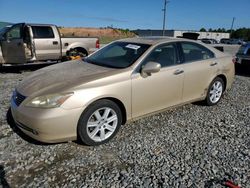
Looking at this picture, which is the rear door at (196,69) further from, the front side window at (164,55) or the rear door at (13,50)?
the rear door at (13,50)

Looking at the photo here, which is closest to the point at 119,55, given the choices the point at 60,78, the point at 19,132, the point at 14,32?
the point at 60,78

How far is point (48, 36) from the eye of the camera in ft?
27.4

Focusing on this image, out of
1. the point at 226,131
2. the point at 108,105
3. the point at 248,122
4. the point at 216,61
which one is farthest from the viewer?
the point at 216,61

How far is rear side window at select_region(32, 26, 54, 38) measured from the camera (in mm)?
8094

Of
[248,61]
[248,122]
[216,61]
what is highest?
[216,61]

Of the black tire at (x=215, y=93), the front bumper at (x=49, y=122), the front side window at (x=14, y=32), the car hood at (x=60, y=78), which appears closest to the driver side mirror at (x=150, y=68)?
the car hood at (x=60, y=78)

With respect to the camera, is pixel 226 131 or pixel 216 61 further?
pixel 216 61

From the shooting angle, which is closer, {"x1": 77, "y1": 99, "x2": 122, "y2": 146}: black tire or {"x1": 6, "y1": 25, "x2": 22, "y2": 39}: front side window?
{"x1": 77, "y1": 99, "x2": 122, "y2": 146}: black tire

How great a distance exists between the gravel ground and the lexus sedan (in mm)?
276

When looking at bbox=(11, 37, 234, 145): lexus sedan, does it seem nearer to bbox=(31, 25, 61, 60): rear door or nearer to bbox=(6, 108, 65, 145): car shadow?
bbox=(6, 108, 65, 145): car shadow

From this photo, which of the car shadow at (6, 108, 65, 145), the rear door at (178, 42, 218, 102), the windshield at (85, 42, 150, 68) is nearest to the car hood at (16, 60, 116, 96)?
the windshield at (85, 42, 150, 68)

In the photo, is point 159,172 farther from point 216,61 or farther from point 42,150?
point 216,61

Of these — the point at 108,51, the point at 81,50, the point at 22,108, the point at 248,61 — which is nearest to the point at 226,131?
the point at 108,51

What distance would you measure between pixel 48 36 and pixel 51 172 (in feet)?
22.4
